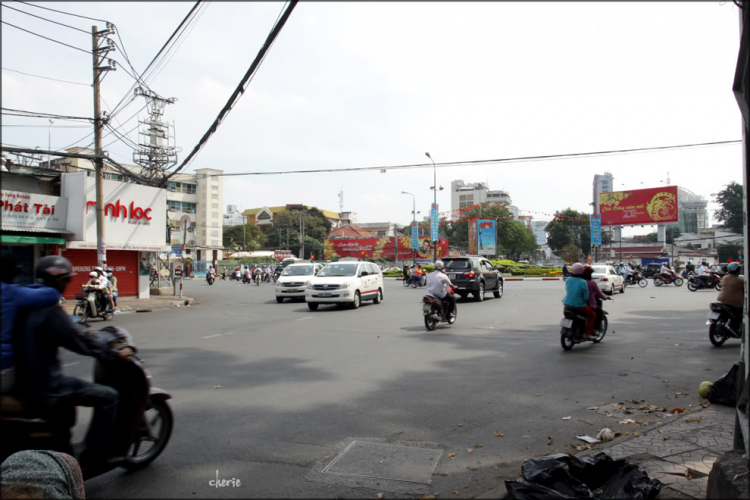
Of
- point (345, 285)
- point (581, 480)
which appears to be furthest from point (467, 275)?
point (581, 480)

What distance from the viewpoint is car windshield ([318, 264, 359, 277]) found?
61.8ft

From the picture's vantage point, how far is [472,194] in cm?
14500

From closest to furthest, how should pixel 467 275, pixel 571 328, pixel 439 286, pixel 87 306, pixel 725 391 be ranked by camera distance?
pixel 725 391 → pixel 571 328 → pixel 439 286 → pixel 87 306 → pixel 467 275

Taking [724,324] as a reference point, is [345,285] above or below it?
above

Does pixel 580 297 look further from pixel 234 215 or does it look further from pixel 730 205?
pixel 234 215

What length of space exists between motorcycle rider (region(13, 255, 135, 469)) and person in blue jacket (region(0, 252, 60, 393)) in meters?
0.04

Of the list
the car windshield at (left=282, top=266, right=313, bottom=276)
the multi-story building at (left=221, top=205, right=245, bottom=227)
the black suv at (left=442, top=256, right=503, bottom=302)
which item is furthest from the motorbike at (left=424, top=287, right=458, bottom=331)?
the multi-story building at (left=221, top=205, right=245, bottom=227)

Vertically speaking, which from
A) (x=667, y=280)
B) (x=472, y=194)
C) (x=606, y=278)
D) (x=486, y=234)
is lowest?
(x=667, y=280)

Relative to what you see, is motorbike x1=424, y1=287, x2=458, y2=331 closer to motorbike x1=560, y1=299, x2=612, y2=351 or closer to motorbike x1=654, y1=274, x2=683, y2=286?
motorbike x1=560, y1=299, x2=612, y2=351

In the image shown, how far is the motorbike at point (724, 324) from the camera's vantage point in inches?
373

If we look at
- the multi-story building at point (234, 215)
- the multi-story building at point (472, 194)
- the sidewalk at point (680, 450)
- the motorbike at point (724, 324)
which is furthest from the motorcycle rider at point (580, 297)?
the multi-story building at point (472, 194)

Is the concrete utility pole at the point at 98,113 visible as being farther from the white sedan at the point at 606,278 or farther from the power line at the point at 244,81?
the white sedan at the point at 606,278

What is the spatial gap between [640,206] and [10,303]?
61.4 metres

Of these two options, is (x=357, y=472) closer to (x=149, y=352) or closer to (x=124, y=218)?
(x=149, y=352)
